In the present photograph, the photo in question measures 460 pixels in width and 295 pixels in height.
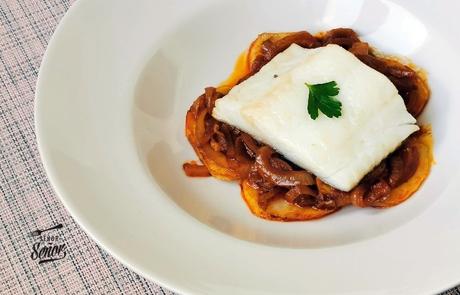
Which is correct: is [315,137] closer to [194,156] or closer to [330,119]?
[330,119]

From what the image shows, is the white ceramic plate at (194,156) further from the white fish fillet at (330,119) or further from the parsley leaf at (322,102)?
the parsley leaf at (322,102)

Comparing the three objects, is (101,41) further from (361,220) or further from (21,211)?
(361,220)

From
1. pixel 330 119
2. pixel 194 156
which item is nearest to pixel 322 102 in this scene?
pixel 330 119

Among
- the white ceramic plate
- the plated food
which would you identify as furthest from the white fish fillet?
the white ceramic plate

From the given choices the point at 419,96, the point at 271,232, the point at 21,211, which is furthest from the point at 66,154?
the point at 419,96

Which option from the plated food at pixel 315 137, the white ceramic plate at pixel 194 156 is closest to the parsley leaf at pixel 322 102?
the plated food at pixel 315 137
